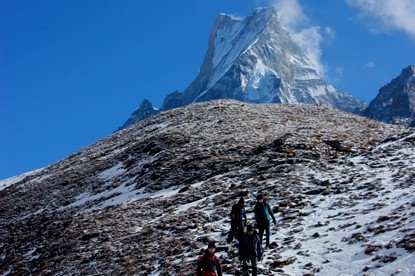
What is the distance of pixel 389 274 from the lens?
44.5 ft

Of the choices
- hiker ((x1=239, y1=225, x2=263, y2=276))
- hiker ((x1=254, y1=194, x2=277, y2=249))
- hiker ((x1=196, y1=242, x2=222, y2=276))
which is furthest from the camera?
hiker ((x1=254, y1=194, x2=277, y2=249))

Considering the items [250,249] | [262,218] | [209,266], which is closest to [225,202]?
[262,218]

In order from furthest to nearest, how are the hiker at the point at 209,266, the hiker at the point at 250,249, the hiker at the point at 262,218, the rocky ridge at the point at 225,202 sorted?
the hiker at the point at 262,218, the rocky ridge at the point at 225,202, the hiker at the point at 250,249, the hiker at the point at 209,266

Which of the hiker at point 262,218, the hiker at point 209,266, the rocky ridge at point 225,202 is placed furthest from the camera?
the hiker at point 262,218

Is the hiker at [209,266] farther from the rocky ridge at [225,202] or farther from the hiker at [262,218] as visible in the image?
the hiker at [262,218]

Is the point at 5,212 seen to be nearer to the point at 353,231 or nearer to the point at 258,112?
the point at 258,112

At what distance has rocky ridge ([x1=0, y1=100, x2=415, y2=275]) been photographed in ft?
56.3

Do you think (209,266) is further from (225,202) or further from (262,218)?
(225,202)

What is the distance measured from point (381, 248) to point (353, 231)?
218 cm

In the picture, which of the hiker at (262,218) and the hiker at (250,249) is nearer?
the hiker at (250,249)

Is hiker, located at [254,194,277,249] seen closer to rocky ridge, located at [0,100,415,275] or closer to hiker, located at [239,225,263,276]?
rocky ridge, located at [0,100,415,275]

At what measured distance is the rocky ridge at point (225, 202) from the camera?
17.2 m

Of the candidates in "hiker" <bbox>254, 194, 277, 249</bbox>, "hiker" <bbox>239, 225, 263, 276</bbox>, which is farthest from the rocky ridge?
"hiker" <bbox>239, 225, 263, 276</bbox>

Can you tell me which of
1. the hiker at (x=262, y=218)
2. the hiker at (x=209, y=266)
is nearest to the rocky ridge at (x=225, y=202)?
the hiker at (x=262, y=218)
